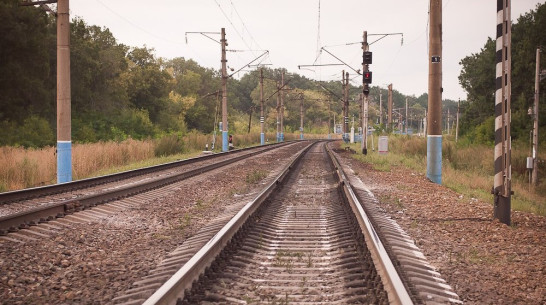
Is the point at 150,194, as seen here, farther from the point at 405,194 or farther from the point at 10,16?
the point at 10,16

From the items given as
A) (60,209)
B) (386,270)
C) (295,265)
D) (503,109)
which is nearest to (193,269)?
(295,265)

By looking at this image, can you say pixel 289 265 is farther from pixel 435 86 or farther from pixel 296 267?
pixel 435 86

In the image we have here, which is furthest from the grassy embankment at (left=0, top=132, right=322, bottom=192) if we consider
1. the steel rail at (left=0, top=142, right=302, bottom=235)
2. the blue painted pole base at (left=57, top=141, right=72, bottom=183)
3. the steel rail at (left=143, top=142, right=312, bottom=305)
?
the steel rail at (left=143, top=142, right=312, bottom=305)

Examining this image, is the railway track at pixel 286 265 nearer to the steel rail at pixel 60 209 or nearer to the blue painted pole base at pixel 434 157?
the steel rail at pixel 60 209

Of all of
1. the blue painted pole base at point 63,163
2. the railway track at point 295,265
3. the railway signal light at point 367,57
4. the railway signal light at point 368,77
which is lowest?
the railway track at point 295,265

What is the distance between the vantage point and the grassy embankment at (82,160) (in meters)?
14.3

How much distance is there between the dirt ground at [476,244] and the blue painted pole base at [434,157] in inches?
128

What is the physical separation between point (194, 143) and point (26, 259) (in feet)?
109

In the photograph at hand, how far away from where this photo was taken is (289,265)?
5.25 m

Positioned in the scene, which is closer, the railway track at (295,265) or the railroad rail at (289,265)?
the railroad rail at (289,265)

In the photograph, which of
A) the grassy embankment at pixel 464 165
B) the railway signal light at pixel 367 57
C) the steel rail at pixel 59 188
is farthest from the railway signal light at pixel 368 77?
the steel rail at pixel 59 188

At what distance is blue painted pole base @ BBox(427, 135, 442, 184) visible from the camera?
14.9 meters

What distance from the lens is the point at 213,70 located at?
335ft

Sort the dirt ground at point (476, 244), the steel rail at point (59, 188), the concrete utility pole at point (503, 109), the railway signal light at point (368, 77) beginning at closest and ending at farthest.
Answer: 1. the dirt ground at point (476, 244)
2. the concrete utility pole at point (503, 109)
3. the steel rail at point (59, 188)
4. the railway signal light at point (368, 77)
